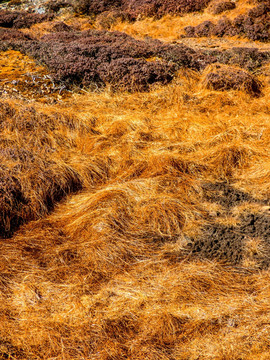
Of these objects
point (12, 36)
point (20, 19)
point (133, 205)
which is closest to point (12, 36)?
point (12, 36)

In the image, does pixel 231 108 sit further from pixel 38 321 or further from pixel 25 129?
pixel 38 321

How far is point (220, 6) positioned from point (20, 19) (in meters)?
6.98

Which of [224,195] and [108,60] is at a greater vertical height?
[108,60]

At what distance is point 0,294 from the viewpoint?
260cm

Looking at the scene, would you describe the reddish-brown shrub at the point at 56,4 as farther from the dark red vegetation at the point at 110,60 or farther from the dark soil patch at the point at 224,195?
the dark soil patch at the point at 224,195

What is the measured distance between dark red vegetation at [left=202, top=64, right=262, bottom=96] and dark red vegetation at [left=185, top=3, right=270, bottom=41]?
3790mm

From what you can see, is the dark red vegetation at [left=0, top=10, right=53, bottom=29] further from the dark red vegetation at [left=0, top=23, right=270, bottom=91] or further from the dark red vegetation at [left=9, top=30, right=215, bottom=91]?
the dark red vegetation at [left=9, top=30, right=215, bottom=91]

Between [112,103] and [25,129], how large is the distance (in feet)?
5.52

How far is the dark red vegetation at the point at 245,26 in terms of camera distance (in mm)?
9117

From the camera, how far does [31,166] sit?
3.92 meters

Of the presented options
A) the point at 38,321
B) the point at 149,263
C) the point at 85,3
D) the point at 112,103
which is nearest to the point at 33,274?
the point at 38,321

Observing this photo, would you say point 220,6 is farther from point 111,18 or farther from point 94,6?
point 94,6

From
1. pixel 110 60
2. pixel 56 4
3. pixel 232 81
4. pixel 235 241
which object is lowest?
pixel 235 241

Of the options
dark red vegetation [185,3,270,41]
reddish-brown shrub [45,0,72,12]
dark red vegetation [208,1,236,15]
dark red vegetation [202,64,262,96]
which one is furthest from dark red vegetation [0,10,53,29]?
dark red vegetation [202,64,262,96]
